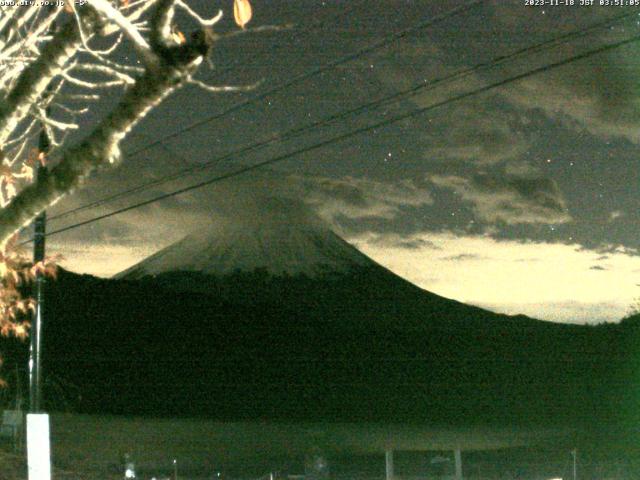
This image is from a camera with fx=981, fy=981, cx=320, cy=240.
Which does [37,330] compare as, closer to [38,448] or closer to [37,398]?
[37,398]

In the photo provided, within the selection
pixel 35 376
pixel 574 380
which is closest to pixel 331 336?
pixel 574 380

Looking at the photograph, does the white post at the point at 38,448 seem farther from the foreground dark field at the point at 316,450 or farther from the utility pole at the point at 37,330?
the foreground dark field at the point at 316,450

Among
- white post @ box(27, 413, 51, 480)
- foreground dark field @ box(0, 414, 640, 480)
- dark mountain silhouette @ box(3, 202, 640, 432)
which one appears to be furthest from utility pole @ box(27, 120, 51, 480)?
dark mountain silhouette @ box(3, 202, 640, 432)

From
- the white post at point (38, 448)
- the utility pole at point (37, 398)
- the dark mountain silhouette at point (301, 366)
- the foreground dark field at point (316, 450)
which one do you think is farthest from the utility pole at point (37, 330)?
the dark mountain silhouette at point (301, 366)

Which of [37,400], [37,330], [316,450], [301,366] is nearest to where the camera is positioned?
[37,330]

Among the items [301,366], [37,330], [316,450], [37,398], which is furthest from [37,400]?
[301,366]

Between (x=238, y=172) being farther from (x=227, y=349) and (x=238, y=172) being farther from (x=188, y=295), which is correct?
(x=188, y=295)

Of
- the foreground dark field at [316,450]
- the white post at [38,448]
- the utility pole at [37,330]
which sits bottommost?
the foreground dark field at [316,450]

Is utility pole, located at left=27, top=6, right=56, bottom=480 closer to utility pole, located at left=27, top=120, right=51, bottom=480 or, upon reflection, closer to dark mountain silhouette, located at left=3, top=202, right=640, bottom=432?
utility pole, located at left=27, top=120, right=51, bottom=480
